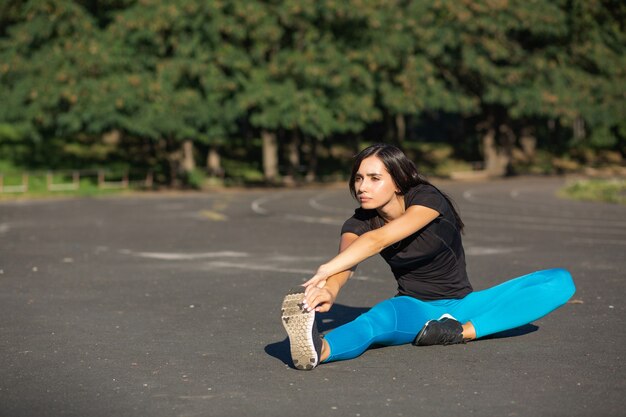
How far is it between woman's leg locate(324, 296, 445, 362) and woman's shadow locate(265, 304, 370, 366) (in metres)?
0.36

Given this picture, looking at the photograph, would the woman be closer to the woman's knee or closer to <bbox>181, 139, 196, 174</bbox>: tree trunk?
the woman's knee

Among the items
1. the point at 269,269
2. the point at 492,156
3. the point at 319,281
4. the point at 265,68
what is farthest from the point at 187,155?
the point at 319,281

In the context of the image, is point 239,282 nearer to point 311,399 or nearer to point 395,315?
point 395,315

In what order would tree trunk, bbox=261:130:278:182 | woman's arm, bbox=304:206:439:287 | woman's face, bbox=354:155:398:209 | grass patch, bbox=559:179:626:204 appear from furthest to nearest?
tree trunk, bbox=261:130:278:182, grass patch, bbox=559:179:626:204, woman's face, bbox=354:155:398:209, woman's arm, bbox=304:206:439:287

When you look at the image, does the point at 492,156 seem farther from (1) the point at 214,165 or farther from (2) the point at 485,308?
(2) the point at 485,308

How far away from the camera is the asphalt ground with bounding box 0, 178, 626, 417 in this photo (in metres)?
5.65

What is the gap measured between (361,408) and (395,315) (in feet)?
5.14

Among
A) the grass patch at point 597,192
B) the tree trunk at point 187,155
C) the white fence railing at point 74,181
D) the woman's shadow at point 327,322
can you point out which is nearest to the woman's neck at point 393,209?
the woman's shadow at point 327,322

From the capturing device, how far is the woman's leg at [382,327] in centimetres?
662

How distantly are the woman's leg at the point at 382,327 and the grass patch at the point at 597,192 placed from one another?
22.4 m

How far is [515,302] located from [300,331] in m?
1.81

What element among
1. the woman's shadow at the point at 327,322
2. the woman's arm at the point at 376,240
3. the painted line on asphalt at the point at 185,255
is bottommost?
the painted line on asphalt at the point at 185,255

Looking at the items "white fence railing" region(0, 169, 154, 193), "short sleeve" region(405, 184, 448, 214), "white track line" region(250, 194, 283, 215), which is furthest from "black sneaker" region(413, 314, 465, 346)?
"white fence railing" region(0, 169, 154, 193)

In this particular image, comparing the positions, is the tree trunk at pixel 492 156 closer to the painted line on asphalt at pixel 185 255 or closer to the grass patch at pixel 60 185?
the grass patch at pixel 60 185
